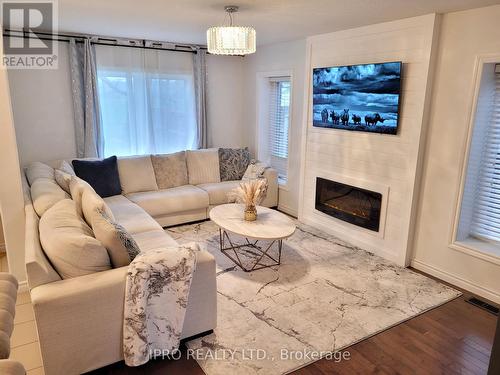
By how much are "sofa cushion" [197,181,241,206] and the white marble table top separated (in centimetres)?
88

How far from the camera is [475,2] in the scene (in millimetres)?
2729

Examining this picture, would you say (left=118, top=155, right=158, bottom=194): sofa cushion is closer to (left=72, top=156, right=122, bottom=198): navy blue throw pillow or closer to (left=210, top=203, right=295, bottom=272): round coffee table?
(left=72, top=156, right=122, bottom=198): navy blue throw pillow

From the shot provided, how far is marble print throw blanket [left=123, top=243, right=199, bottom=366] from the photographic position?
2084 millimetres

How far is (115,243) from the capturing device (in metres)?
2.19

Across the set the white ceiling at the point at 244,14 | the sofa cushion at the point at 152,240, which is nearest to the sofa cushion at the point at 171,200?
the sofa cushion at the point at 152,240

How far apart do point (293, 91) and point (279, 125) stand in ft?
2.60

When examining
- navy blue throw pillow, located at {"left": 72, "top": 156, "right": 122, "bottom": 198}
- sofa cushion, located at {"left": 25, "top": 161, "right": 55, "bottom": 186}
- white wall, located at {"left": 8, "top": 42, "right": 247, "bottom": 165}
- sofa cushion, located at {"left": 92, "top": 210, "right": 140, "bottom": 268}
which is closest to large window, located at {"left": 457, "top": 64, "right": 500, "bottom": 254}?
sofa cushion, located at {"left": 92, "top": 210, "right": 140, "bottom": 268}

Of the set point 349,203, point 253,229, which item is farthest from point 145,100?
point 349,203

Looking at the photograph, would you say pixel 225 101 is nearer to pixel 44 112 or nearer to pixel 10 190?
pixel 44 112

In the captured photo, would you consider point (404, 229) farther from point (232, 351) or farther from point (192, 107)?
point (192, 107)

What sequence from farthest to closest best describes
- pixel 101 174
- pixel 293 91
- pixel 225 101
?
pixel 225 101 < pixel 293 91 < pixel 101 174

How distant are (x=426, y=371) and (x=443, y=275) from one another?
1392 millimetres

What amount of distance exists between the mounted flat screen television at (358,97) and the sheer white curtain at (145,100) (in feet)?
6.83

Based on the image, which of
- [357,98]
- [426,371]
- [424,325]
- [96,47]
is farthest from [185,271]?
[96,47]
